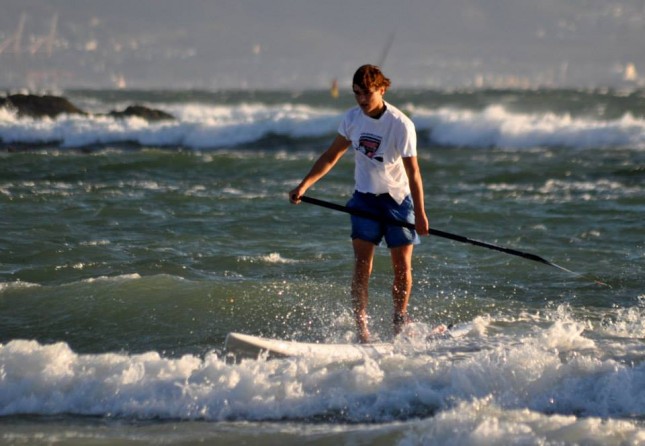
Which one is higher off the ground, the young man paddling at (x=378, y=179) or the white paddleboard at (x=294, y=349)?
the young man paddling at (x=378, y=179)

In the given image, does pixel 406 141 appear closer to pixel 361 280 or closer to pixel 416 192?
pixel 416 192

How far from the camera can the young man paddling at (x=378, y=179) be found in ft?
24.2

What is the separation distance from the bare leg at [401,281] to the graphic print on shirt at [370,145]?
702mm

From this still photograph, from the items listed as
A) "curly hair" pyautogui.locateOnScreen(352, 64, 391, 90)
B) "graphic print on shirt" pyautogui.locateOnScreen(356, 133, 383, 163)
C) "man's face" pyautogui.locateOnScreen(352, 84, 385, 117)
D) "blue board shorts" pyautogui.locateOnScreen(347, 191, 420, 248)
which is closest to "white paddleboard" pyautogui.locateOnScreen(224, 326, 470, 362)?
"blue board shorts" pyautogui.locateOnScreen(347, 191, 420, 248)

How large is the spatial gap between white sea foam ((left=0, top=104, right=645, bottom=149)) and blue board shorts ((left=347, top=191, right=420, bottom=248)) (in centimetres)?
2216

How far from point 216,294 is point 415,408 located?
3317 millimetres

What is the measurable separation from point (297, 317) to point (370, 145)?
1972 millimetres

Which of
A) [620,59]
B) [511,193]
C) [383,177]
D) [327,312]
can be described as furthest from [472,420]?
[620,59]

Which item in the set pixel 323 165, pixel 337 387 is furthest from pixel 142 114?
pixel 337 387

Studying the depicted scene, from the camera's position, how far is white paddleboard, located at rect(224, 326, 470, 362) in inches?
274

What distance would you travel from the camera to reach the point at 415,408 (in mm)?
6488

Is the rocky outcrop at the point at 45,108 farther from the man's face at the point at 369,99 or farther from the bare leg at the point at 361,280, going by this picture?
the man's face at the point at 369,99

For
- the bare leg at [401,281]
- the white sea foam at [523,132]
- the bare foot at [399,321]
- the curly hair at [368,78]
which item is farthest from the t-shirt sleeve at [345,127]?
A: the white sea foam at [523,132]

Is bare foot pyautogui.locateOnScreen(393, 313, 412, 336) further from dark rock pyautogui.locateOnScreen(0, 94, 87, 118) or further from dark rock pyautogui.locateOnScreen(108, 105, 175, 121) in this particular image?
dark rock pyautogui.locateOnScreen(108, 105, 175, 121)
